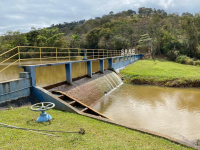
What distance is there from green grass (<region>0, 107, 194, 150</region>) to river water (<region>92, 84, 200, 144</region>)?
101 inches

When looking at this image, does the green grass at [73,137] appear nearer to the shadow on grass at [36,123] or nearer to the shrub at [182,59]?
the shadow on grass at [36,123]

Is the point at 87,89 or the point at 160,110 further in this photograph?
the point at 87,89

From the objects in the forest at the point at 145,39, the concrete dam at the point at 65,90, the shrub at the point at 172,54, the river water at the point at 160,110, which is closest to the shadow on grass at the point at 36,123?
the concrete dam at the point at 65,90

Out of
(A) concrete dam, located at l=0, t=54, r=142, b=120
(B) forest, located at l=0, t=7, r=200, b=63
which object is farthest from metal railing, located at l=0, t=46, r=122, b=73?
(B) forest, located at l=0, t=7, r=200, b=63

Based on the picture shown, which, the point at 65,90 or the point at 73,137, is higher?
the point at 65,90

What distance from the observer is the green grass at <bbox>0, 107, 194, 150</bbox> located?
13.6 feet

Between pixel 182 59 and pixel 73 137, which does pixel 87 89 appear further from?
pixel 182 59

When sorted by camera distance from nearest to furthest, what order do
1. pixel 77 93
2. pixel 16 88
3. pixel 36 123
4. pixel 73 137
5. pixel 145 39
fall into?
pixel 73 137 → pixel 36 123 → pixel 16 88 → pixel 77 93 → pixel 145 39

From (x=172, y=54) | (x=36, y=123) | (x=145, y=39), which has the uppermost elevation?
(x=145, y=39)

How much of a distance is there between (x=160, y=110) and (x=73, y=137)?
23.6 ft

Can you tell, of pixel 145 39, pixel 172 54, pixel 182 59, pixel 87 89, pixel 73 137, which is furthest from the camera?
pixel 145 39

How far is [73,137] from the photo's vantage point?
15.0ft

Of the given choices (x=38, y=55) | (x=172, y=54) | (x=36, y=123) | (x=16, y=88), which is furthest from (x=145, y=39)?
(x=36, y=123)

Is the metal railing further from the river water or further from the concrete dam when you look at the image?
the river water
